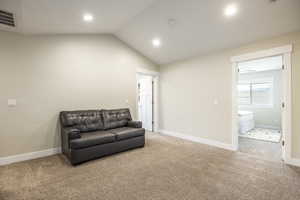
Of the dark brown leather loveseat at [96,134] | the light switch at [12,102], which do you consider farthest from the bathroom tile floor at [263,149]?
the light switch at [12,102]

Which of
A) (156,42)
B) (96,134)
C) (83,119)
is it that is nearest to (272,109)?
(156,42)

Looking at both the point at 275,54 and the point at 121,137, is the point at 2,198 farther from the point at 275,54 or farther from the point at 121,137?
the point at 275,54

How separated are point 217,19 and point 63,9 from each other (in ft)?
9.66

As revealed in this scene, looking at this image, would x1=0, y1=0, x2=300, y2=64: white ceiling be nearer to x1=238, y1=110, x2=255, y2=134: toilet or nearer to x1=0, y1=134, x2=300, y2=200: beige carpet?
x1=0, y1=134, x2=300, y2=200: beige carpet

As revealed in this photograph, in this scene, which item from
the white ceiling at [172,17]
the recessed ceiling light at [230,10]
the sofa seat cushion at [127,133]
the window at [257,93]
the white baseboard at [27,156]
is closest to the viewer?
the white ceiling at [172,17]

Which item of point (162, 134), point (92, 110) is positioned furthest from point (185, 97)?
point (92, 110)

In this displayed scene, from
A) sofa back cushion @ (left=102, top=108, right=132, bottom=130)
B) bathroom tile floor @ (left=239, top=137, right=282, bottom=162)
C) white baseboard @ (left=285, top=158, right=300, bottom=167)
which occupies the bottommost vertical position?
bathroom tile floor @ (left=239, top=137, right=282, bottom=162)

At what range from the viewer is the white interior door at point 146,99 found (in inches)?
237

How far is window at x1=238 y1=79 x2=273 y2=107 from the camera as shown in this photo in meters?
6.65

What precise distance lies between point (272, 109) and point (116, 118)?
21.3 feet

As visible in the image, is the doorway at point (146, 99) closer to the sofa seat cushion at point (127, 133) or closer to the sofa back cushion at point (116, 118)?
the sofa back cushion at point (116, 118)

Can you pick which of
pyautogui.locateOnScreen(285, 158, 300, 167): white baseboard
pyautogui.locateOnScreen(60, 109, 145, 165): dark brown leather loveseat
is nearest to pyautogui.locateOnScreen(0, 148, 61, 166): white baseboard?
pyautogui.locateOnScreen(60, 109, 145, 165): dark brown leather loveseat

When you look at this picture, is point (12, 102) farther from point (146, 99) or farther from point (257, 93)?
point (257, 93)

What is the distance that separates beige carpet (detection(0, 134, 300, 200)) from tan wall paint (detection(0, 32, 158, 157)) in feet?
1.95
